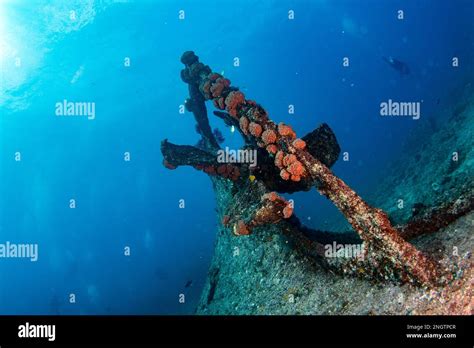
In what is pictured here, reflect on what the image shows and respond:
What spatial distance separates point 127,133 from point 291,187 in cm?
4411

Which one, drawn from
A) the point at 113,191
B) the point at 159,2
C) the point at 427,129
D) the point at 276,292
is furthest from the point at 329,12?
the point at 276,292

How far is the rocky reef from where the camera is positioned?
507cm

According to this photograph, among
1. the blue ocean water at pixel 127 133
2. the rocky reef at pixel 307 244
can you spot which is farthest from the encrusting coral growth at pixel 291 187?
the blue ocean water at pixel 127 133

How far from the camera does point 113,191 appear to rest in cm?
4800

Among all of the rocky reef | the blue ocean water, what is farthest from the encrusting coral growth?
the blue ocean water

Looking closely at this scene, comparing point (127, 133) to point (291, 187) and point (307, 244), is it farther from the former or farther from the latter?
point (307, 244)

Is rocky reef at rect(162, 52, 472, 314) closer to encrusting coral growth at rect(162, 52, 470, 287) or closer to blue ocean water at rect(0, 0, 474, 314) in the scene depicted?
encrusting coral growth at rect(162, 52, 470, 287)

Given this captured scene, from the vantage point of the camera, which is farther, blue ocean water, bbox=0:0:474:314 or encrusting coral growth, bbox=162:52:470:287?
blue ocean water, bbox=0:0:474:314

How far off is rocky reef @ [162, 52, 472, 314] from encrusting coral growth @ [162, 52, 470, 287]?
0.06 ft

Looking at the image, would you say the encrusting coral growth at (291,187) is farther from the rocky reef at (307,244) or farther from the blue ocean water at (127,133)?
the blue ocean water at (127,133)

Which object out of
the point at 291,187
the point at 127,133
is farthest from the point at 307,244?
the point at 127,133

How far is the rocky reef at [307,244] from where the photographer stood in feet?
16.6
